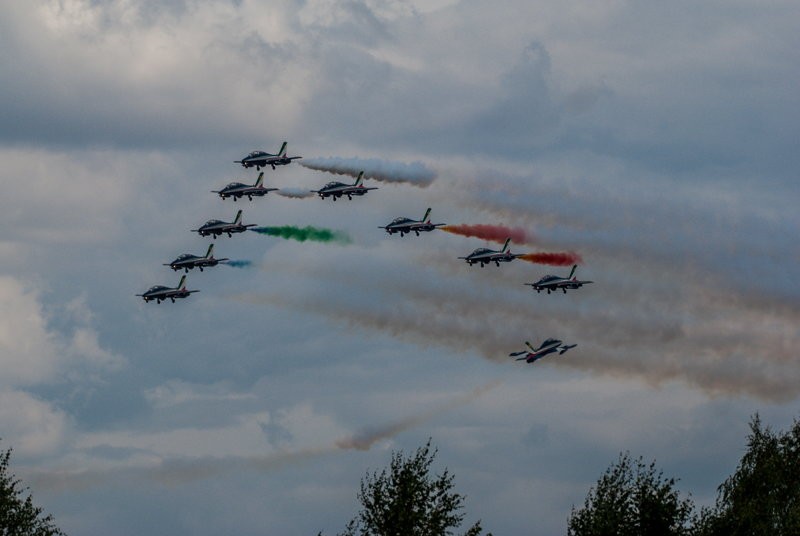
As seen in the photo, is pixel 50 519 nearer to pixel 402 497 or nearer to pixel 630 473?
pixel 402 497

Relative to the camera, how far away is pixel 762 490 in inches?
6949

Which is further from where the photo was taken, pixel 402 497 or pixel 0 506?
pixel 0 506

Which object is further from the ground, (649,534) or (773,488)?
(773,488)

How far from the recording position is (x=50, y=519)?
16112 cm

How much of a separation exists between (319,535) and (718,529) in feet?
117

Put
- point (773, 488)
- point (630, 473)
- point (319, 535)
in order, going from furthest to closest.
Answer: point (773, 488), point (630, 473), point (319, 535)

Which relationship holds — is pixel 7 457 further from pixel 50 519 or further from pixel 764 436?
pixel 764 436

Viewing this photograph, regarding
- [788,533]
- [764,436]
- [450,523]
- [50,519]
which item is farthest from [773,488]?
[50,519]

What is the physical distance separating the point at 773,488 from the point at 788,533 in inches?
907

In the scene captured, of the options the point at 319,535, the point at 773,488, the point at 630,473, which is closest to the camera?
the point at 319,535

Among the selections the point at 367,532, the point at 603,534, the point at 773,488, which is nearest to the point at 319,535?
the point at 367,532

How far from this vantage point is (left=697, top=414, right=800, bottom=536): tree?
156 metres

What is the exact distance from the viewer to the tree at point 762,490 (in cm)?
15612

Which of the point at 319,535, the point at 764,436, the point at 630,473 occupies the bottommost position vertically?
the point at 319,535
